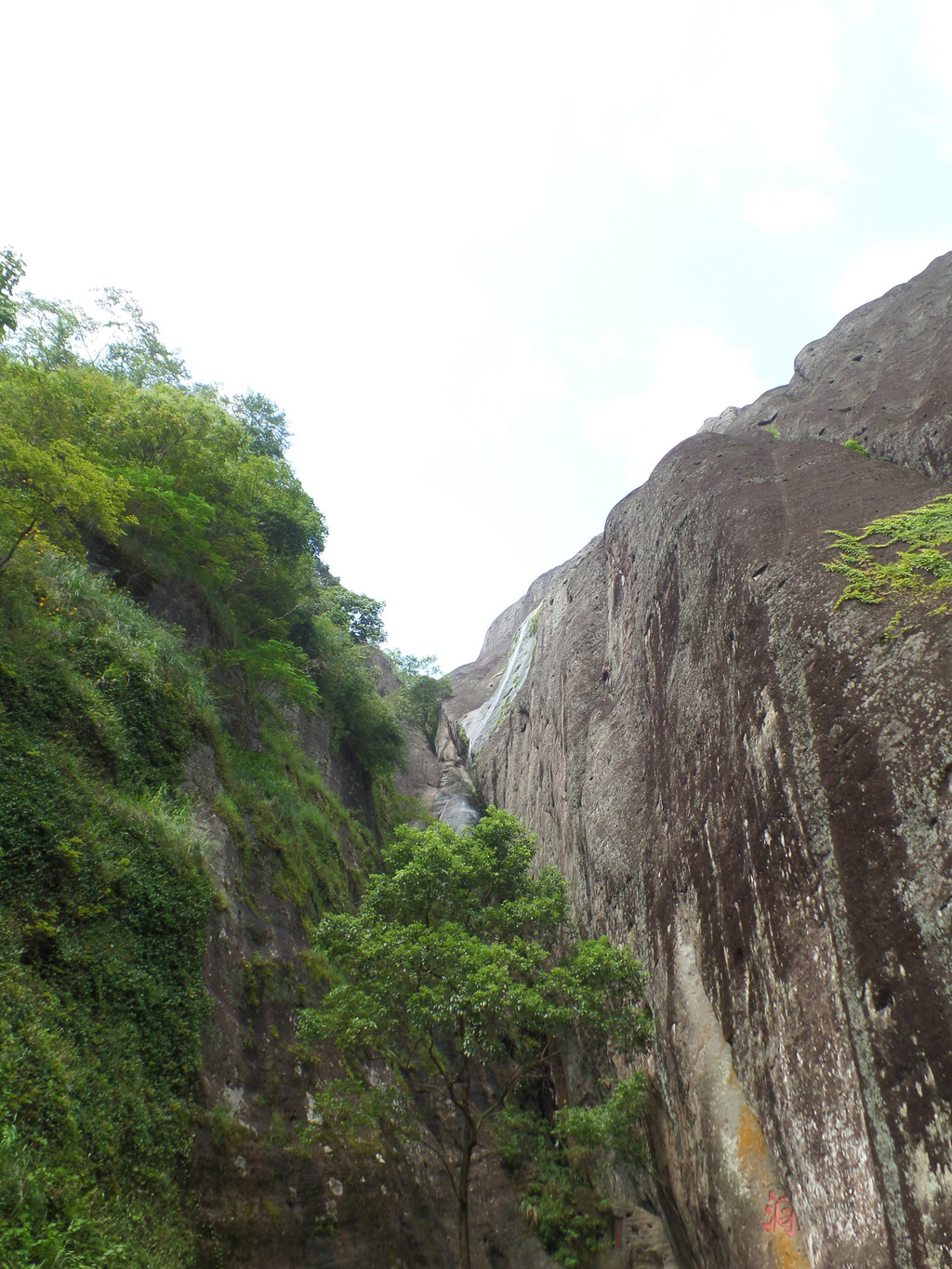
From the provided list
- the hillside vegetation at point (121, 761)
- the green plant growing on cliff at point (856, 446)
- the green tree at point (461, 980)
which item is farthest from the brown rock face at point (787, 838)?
the hillside vegetation at point (121, 761)

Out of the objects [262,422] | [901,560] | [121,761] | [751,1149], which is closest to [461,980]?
[751,1149]

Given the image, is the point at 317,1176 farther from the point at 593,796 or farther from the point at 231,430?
the point at 231,430

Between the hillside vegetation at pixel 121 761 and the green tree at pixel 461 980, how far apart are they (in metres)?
2.59

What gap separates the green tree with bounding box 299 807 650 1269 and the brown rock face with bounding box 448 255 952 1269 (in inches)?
52.0

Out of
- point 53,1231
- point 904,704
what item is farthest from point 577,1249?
point 904,704

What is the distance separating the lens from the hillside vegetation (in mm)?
6695

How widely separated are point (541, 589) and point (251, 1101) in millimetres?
46763

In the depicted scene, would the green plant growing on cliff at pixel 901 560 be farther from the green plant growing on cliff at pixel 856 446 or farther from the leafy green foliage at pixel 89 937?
the leafy green foliage at pixel 89 937

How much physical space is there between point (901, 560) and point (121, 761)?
11895 millimetres

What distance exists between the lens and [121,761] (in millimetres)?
10680

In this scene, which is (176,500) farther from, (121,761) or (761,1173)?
(761,1173)

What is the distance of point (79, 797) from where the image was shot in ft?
29.8

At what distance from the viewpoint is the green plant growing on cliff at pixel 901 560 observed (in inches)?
334

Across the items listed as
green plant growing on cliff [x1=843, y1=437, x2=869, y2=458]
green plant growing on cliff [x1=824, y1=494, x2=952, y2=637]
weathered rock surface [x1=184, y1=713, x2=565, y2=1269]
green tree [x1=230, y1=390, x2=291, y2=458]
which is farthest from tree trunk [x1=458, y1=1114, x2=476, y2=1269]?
green tree [x1=230, y1=390, x2=291, y2=458]
